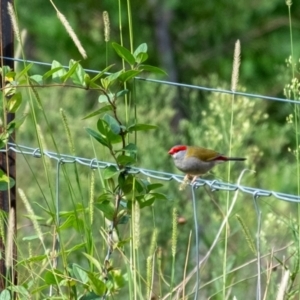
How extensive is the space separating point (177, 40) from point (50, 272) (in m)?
9.28

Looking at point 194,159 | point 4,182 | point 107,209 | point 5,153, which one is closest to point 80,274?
point 107,209

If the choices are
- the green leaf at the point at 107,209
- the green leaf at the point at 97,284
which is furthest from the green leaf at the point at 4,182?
the green leaf at the point at 97,284

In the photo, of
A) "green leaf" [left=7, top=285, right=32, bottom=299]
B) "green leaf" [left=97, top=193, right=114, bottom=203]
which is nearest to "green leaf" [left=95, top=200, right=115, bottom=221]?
"green leaf" [left=97, top=193, right=114, bottom=203]

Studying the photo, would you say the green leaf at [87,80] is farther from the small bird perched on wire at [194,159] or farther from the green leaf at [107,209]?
the small bird perched on wire at [194,159]

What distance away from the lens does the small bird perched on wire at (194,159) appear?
369 cm

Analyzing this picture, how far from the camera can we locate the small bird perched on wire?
12.1 ft

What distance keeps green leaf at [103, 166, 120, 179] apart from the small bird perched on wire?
1.24 metres

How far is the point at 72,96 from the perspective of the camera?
7.42 meters

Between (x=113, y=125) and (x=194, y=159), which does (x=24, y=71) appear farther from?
(x=194, y=159)

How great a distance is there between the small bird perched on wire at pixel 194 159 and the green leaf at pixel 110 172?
124 centimetres

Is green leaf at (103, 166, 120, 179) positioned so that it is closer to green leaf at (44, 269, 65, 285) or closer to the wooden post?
green leaf at (44, 269, 65, 285)

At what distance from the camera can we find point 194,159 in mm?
3709

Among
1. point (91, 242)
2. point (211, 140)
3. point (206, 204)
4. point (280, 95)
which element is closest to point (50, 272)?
point (91, 242)

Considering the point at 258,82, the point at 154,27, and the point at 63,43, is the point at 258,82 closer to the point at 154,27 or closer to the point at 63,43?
the point at 154,27
